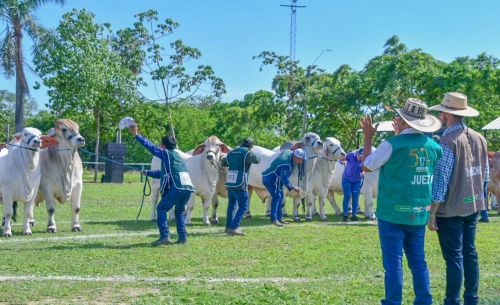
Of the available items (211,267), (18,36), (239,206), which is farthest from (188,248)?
(18,36)

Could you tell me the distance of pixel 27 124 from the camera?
6212cm

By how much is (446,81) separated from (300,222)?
15.9 m

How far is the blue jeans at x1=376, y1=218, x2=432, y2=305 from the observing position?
19.1 ft

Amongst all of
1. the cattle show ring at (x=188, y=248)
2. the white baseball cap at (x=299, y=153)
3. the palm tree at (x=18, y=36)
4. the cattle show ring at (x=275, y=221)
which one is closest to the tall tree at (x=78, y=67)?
the palm tree at (x=18, y=36)

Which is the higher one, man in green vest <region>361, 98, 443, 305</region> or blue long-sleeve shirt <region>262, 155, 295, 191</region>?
blue long-sleeve shirt <region>262, 155, 295, 191</region>

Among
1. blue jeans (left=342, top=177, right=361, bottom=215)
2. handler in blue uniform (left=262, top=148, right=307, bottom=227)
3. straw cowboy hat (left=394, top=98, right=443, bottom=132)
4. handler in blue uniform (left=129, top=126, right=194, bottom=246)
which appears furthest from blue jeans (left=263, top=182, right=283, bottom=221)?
straw cowboy hat (left=394, top=98, right=443, bottom=132)

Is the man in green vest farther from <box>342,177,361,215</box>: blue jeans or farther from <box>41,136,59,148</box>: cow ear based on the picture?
<box>342,177,361,215</box>: blue jeans

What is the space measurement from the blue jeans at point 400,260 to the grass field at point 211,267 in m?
0.95

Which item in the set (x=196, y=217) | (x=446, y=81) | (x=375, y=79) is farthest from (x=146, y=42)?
(x=196, y=217)

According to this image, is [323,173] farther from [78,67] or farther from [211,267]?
[78,67]

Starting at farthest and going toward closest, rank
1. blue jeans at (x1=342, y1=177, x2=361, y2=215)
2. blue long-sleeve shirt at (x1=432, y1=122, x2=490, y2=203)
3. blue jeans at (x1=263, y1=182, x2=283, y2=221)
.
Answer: blue jeans at (x1=342, y1=177, x2=361, y2=215) → blue jeans at (x1=263, y1=182, x2=283, y2=221) → blue long-sleeve shirt at (x1=432, y1=122, x2=490, y2=203)

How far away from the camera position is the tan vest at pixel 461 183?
6.37 metres

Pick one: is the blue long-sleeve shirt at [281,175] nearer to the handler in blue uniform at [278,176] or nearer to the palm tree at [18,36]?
the handler in blue uniform at [278,176]

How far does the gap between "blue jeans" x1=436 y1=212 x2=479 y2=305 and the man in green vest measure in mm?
478
